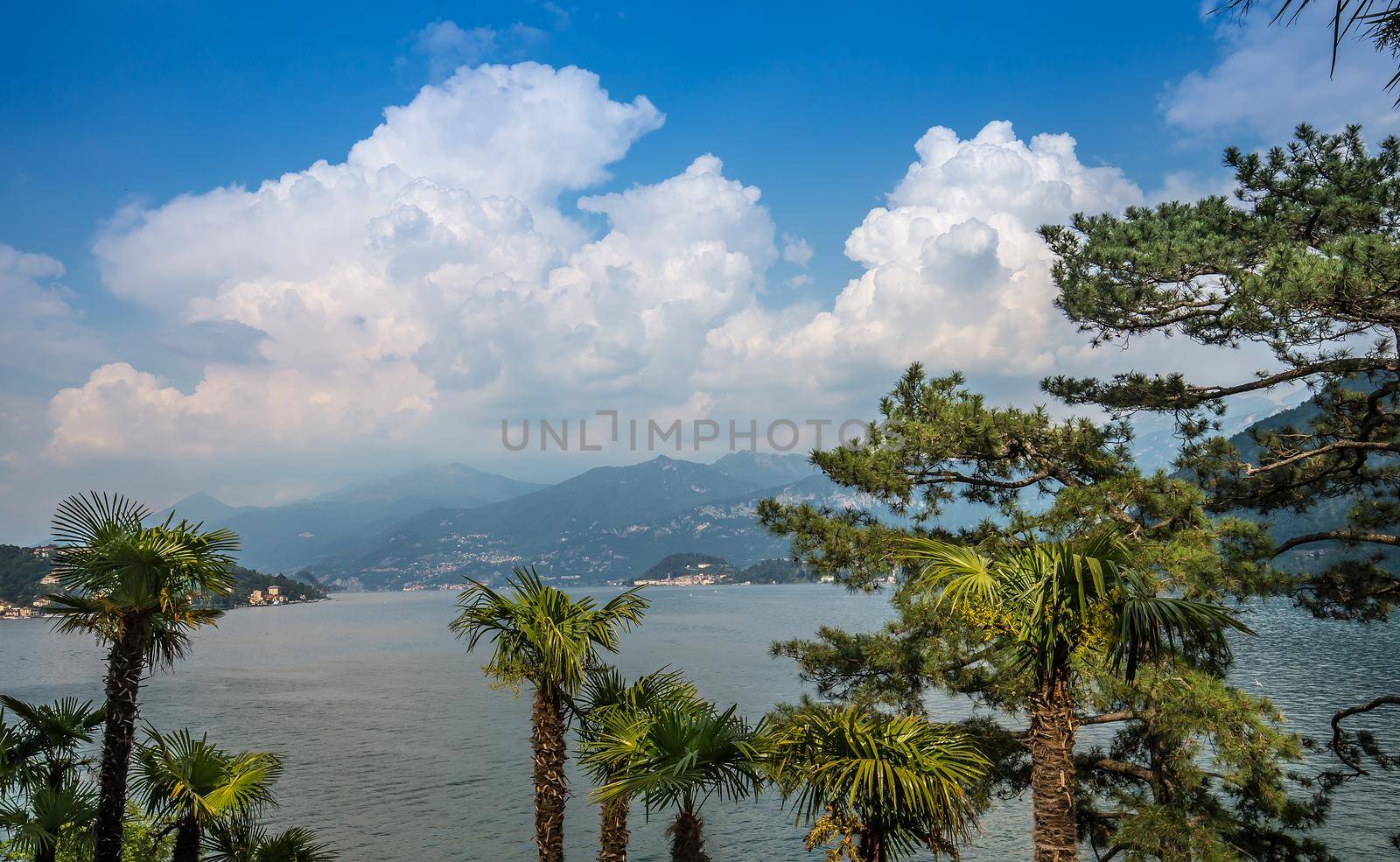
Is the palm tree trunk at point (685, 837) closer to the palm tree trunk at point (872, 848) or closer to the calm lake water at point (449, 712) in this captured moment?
the palm tree trunk at point (872, 848)

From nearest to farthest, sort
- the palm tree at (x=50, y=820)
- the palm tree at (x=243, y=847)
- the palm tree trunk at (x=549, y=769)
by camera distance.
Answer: the palm tree trunk at (x=549, y=769)
the palm tree at (x=50, y=820)
the palm tree at (x=243, y=847)

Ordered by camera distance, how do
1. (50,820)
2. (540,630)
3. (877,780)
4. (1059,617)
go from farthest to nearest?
1. (50,820)
2. (540,630)
3. (877,780)
4. (1059,617)

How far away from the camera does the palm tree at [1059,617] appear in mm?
7262

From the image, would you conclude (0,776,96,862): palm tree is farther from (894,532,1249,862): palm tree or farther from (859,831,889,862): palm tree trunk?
(894,532,1249,862): palm tree

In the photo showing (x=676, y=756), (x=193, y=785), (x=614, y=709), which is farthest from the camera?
(x=193, y=785)

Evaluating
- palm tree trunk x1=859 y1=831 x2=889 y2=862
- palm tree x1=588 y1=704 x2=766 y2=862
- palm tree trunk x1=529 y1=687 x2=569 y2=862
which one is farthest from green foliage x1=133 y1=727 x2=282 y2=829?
palm tree trunk x1=859 y1=831 x2=889 y2=862

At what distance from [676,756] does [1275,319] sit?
11.9 metres

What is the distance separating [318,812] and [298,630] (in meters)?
121

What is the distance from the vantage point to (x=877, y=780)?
836 centimetres

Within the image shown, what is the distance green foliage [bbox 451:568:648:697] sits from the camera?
10.3m

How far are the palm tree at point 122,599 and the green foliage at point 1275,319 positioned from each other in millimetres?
15862

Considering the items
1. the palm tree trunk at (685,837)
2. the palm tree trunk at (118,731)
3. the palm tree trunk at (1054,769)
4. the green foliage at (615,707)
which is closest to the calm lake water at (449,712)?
the palm tree trunk at (1054,769)

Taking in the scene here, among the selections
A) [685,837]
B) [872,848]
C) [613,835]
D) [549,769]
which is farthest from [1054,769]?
[549,769]

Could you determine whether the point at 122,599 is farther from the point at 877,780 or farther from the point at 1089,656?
the point at 1089,656
